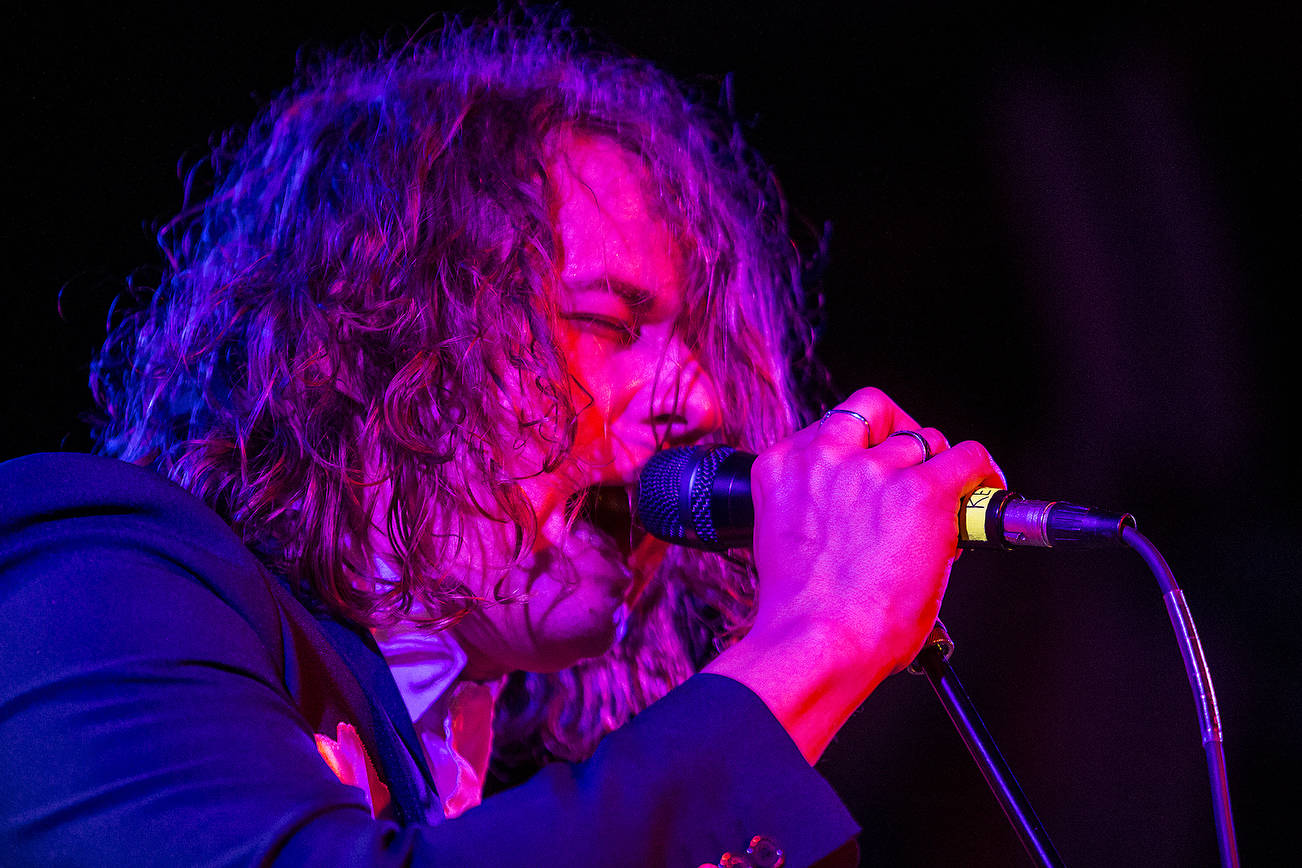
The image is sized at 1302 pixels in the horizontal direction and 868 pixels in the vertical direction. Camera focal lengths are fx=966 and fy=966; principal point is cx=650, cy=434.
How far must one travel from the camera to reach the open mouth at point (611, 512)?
1254mm

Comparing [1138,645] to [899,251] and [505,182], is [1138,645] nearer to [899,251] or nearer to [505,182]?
[899,251]

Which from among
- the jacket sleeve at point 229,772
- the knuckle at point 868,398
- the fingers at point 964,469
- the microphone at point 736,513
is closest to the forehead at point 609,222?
the microphone at point 736,513

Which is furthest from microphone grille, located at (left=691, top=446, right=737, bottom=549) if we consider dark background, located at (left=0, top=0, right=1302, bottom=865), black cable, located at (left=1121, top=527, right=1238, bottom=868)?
dark background, located at (left=0, top=0, right=1302, bottom=865)

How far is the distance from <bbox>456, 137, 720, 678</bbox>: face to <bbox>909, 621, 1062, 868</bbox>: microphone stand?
47 centimetres

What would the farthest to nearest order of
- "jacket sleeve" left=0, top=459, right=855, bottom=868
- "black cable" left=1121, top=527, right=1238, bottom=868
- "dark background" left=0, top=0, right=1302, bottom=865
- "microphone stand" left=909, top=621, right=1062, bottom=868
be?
"dark background" left=0, top=0, right=1302, bottom=865, "microphone stand" left=909, top=621, right=1062, bottom=868, "black cable" left=1121, top=527, right=1238, bottom=868, "jacket sleeve" left=0, top=459, right=855, bottom=868

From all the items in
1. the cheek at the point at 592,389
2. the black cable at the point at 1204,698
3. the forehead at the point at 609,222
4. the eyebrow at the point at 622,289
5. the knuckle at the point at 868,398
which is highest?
the forehead at the point at 609,222

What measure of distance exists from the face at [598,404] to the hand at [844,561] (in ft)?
1.22

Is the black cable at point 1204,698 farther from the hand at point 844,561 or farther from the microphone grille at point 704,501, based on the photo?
the microphone grille at point 704,501

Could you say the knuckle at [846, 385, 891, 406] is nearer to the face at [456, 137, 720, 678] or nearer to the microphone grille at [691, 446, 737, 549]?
the microphone grille at [691, 446, 737, 549]

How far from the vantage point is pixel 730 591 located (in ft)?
5.62

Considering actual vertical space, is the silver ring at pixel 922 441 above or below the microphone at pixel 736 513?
above

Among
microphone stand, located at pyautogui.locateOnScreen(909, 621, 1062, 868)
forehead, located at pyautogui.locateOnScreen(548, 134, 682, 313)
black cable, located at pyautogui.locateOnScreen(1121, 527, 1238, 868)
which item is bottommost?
microphone stand, located at pyautogui.locateOnScreen(909, 621, 1062, 868)

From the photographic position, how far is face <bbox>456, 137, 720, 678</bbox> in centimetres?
120

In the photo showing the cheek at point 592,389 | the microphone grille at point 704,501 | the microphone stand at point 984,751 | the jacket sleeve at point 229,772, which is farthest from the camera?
the cheek at point 592,389
